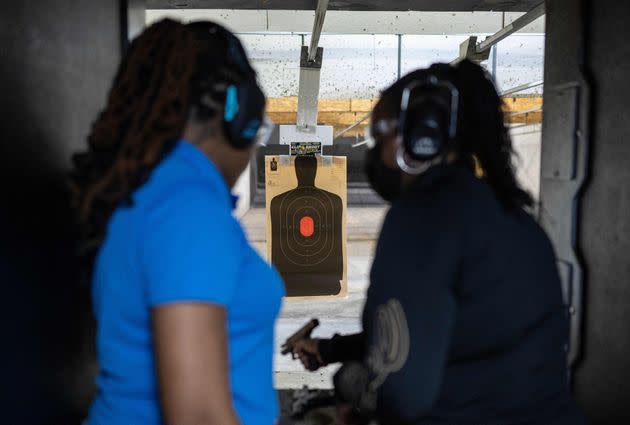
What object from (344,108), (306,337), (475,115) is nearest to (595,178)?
(475,115)

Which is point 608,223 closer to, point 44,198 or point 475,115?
point 475,115

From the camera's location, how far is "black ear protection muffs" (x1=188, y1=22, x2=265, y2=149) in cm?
73

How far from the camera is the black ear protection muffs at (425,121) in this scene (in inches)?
38.8

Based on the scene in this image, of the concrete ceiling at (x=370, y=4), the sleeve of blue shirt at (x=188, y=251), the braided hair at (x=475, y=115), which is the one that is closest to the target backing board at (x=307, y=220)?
the concrete ceiling at (x=370, y=4)

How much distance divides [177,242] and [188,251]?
0.05 feet

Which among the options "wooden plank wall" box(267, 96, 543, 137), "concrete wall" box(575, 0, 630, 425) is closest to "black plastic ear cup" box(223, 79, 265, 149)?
"concrete wall" box(575, 0, 630, 425)

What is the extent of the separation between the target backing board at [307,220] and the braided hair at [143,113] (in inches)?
173

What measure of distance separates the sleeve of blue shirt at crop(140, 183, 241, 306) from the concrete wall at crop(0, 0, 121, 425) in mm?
403

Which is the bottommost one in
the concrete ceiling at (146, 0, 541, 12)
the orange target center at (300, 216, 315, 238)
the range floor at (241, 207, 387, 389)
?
the range floor at (241, 207, 387, 389)

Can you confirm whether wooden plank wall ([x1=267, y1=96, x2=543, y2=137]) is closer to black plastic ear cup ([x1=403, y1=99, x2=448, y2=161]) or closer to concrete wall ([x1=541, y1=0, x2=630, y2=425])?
concrete wall ([x1=541, y1=0, x2=630, y2=425])

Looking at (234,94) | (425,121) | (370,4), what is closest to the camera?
(234,94)

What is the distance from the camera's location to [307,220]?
5262mm

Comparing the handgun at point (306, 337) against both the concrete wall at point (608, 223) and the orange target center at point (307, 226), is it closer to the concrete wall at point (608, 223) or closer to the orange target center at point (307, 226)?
the concrete wall at point (608, 223)

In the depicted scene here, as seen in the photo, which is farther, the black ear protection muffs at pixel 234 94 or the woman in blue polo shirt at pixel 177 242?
the black ear protection muffs at pixel 234 94
